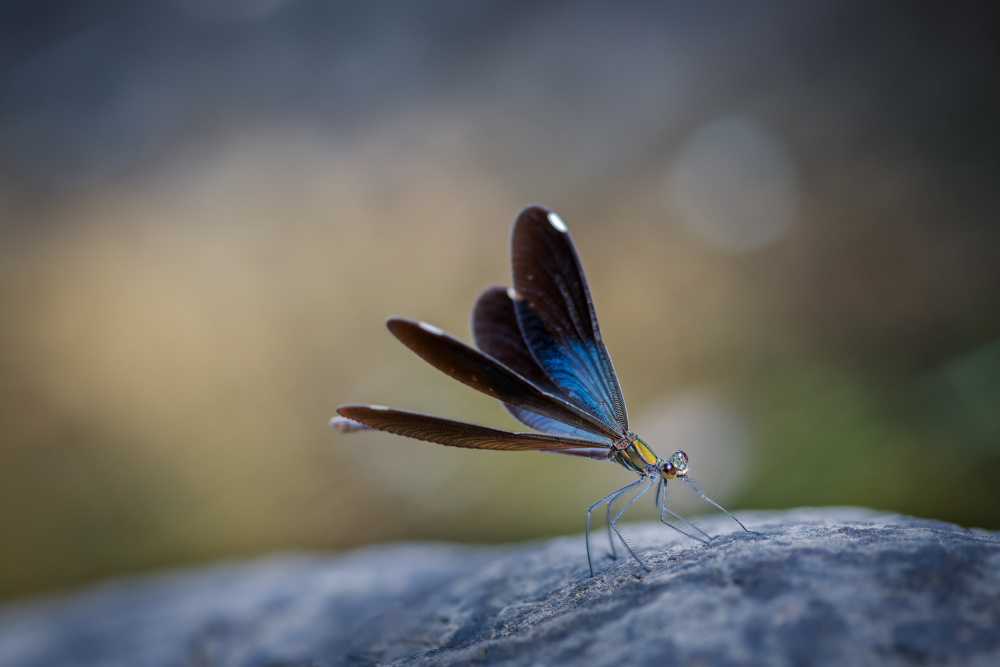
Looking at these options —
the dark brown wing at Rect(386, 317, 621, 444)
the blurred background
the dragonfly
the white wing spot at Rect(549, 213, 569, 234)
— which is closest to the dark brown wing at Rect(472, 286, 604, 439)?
the dragonfly

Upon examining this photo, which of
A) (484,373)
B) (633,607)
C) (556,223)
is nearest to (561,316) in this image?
(556,223)

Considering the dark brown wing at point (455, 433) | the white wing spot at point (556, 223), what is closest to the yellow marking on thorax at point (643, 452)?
the dark brown wing at point (455, 433)

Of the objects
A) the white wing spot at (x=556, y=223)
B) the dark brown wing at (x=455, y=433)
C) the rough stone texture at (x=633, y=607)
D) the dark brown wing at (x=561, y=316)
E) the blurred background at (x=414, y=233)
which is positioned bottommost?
the rough stone texture at (x=633, y=607)

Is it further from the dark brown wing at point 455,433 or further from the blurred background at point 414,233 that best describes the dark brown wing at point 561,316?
the blurred background at point 414,233

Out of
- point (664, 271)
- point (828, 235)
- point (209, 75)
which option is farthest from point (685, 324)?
point (209, 75)

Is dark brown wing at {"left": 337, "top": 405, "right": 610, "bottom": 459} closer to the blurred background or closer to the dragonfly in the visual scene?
the dragonfly

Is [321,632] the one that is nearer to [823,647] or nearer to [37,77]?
[823,647]
